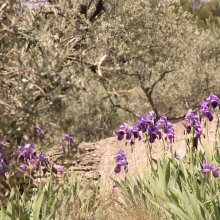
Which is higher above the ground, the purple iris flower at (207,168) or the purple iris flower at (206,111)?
the purple iris flower at (206,111)

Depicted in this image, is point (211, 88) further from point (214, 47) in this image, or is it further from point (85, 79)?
point (85, 79)

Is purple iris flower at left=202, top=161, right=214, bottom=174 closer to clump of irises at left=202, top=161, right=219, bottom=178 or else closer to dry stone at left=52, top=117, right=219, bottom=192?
clump of irises at left=202, top=161, right=219, bottom=178

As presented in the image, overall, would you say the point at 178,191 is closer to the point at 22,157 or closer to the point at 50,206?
the point at 50,206

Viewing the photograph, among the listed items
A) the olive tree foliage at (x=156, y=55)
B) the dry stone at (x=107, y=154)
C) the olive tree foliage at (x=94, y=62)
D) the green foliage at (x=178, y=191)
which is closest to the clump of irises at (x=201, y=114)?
the green foliage at (x=178, y=191)

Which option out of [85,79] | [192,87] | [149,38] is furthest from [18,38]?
[192,87]

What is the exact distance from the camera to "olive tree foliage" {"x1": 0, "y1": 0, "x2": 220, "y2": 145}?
350 centimetres

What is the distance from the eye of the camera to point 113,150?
1165cm

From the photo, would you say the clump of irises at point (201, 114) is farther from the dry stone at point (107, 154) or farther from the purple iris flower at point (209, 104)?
the dry stone at point (107, 154)

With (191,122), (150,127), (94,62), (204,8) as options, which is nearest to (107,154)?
(150,127)

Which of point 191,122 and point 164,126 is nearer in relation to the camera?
point 191,122

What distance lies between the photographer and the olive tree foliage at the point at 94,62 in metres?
3.50

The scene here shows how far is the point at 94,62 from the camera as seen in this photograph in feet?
13.2

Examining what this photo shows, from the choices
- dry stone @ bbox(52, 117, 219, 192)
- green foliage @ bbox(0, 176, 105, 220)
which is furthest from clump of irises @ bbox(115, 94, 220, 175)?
dry stone @ bbox(52, 117, 219, 192)

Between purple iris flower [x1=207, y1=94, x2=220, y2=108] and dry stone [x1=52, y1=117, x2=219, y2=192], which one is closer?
A: purple iris flower [x1=207, y1=94, x2=220, y2=108]
